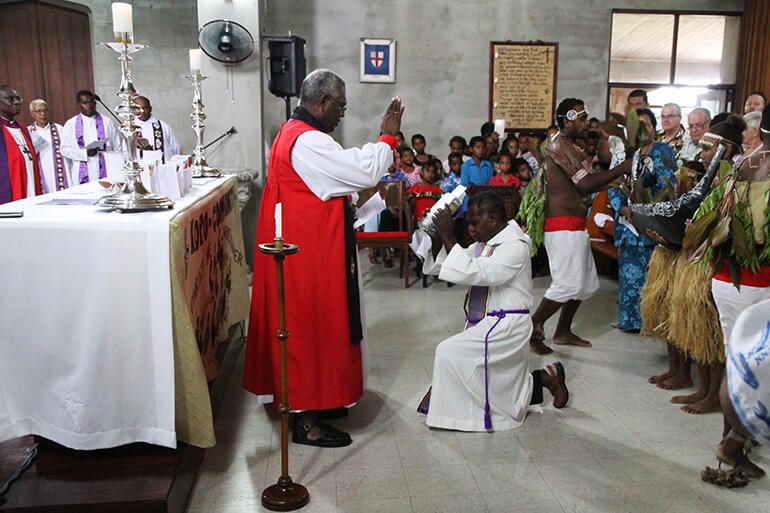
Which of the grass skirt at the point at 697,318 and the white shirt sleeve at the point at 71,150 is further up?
the white shirt sleeve at the point at 71,150

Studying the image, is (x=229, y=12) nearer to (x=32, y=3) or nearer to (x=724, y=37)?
(x=32, y=3)

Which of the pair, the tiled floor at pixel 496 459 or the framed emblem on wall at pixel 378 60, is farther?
the framed emblem on wall at pixel 378 60

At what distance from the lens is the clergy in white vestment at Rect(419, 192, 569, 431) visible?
125 inches

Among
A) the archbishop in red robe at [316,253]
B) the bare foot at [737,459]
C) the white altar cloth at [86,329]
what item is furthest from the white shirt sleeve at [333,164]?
the bare foot at [737,459]

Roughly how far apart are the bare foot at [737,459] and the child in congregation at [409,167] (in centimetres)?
517

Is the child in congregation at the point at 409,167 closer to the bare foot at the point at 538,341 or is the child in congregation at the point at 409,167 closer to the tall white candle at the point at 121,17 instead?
the bare foot at the point at 538,341

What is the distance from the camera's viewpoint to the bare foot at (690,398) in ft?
11.8

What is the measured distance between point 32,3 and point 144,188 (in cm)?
658

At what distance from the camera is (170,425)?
7.75 ft

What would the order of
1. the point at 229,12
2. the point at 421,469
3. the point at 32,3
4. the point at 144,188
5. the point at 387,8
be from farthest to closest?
the point at 387,8, the point at 32,3, the point at 229,12, the point at 421,469, the point at 144,188

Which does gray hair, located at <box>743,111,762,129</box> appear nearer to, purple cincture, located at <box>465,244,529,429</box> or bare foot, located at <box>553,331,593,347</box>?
purple cincture, located at <box>465,244,529,429</box>

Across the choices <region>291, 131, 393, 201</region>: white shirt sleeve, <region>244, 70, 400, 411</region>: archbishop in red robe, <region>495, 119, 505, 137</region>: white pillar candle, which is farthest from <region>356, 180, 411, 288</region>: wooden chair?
<region>291, 131, 393, 201</region>: white shirt sleeve

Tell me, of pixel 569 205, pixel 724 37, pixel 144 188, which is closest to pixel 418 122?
pixel 724 37

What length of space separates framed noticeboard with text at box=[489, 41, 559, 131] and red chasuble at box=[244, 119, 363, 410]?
6992 mm
